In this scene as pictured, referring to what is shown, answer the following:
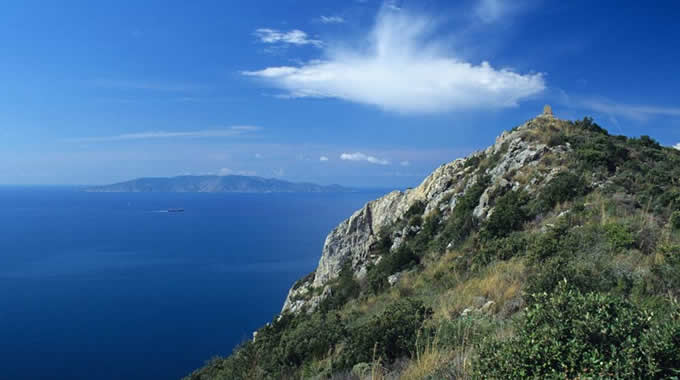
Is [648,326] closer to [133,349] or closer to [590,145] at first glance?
[590,145]

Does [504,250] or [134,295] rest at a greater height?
[504,250]

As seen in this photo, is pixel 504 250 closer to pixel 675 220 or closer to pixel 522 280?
pixel 522 280

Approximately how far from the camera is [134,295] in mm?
61094

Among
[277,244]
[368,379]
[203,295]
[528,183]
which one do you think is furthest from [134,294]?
[368,379]

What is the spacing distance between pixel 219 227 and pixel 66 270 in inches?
2486

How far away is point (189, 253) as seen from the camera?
93.2 metres

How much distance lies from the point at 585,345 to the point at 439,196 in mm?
23935

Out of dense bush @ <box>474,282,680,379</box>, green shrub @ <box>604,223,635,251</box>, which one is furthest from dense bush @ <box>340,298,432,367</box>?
green shrub @ <box>604,223,635,251</box>

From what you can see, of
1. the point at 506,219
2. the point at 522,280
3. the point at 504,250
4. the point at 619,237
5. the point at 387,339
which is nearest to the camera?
the point at 387,339

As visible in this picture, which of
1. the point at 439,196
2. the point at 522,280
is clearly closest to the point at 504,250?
the point at 522,280

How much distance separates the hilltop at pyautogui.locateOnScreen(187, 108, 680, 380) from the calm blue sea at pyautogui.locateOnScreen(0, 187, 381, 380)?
6.18m

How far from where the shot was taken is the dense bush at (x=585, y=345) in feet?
9.80

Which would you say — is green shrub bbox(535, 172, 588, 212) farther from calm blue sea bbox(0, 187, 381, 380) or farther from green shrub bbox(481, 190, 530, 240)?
calm blue sea bbox(0, 187, 381, 380)

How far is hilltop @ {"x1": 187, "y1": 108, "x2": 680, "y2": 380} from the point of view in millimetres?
3398
